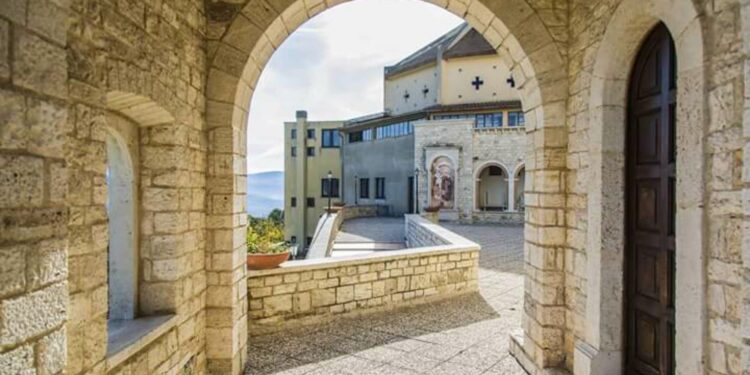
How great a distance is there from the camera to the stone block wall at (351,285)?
4.44 metres

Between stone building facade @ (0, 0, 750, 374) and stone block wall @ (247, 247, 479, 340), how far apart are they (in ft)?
2.11

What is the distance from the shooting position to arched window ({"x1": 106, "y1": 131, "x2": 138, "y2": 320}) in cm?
286

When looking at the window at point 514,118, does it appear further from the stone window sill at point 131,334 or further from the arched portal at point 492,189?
the stone window sill at point 131,334

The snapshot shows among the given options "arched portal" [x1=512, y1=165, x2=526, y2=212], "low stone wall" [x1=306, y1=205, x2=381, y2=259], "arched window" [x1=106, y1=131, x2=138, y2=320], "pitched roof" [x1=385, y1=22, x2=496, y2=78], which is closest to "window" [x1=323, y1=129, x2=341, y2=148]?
"pitched roof" [x1=385, y1=22, x2=496, y2=78]

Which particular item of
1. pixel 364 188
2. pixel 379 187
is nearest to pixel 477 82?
pixel 379 187

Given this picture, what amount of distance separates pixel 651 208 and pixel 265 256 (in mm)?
3630

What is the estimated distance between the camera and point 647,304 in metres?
2.79

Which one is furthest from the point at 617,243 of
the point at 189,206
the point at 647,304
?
the point at 189,206

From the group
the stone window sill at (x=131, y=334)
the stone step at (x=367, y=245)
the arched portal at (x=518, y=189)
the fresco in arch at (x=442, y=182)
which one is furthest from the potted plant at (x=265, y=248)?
the arched portal at (x=518, y=189)

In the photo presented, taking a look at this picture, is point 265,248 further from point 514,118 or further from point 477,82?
point 477,82

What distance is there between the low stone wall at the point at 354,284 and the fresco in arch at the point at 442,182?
1219 cm

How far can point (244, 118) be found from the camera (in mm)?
3777

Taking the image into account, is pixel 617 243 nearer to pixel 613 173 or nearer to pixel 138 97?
pixel 613 173

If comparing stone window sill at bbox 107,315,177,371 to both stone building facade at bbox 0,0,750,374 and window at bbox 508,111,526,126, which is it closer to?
stone building facade at bbox 0,0,750,374
